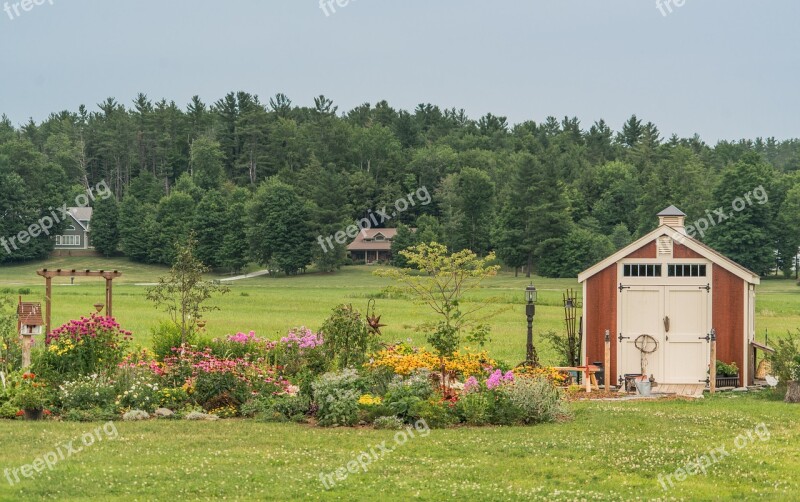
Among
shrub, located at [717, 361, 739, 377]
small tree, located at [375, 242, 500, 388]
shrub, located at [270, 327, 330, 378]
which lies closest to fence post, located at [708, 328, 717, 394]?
shrub, located at [717, 361, 739, 377]

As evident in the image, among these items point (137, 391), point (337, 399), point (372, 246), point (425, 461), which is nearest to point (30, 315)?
point (137, 391)

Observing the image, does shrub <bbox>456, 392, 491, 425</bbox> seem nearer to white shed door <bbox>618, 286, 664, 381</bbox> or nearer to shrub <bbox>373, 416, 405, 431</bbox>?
shrub <bbox>373, 416, 405, 431</bbox>

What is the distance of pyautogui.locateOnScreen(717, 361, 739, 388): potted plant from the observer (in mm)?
25766

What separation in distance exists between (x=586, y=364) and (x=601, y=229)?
88.9 metres

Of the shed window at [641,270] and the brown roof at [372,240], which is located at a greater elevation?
the brown roof at [372,240]

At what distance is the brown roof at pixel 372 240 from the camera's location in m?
114

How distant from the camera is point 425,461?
589 inches

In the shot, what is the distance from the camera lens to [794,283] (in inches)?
3585

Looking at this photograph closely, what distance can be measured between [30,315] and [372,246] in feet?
301

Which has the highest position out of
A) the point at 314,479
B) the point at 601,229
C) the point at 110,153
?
the point at 110,153

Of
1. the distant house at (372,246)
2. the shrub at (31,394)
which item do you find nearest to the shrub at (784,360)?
the shrub at (31,394)

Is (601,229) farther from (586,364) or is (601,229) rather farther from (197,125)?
(586,364)

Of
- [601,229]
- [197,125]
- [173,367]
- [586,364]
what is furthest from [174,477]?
[197,125]

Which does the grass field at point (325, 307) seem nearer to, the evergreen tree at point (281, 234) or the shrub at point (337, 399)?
the evergreen tree at point (281, 234)
